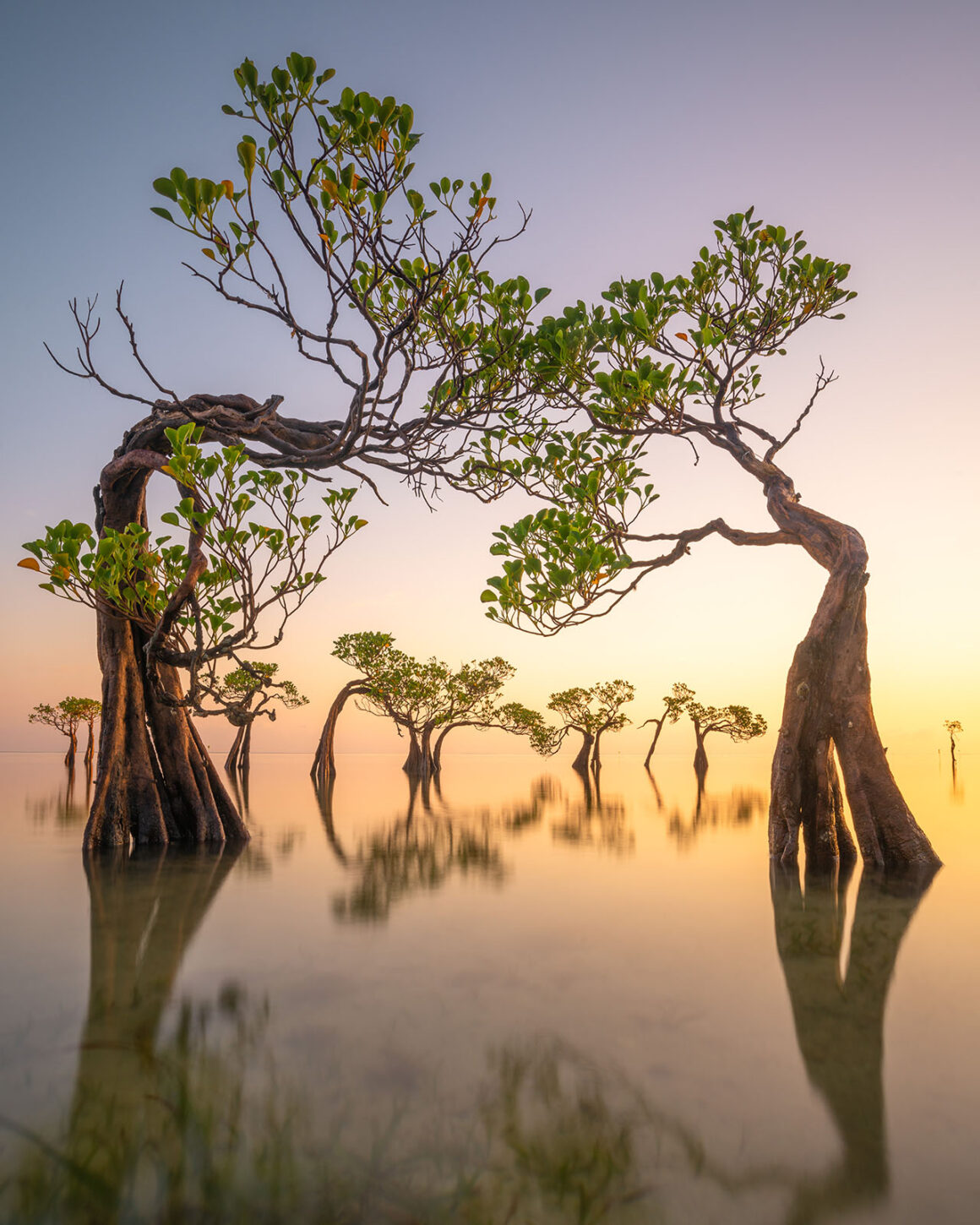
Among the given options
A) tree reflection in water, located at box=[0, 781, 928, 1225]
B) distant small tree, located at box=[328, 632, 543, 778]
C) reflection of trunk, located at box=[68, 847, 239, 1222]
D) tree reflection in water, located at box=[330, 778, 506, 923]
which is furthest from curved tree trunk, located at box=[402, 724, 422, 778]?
tree reflection in water, located at box=[0, 781, 928, 1225]

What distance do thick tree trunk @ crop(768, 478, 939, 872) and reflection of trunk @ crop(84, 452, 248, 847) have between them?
30.6ft

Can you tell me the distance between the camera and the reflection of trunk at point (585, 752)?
42.0 metres

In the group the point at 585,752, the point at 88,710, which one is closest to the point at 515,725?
the point at 585,752

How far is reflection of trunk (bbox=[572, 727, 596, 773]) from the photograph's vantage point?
41978 millimetres

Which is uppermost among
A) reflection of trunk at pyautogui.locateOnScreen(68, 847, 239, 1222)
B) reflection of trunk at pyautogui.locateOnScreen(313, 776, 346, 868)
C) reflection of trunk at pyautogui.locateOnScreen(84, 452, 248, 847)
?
reflection of trunk at pyautogui.locateOnScreen(84, 452, 248, 847)

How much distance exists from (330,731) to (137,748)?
69.2 ft

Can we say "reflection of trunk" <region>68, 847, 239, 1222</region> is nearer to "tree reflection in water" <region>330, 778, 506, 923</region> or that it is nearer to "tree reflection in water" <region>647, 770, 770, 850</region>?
"tree reflection in water" <region>330, 778, 506, 923</region>

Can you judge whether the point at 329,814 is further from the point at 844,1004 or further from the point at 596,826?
the point at 844,1004

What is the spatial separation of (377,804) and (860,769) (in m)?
16.1

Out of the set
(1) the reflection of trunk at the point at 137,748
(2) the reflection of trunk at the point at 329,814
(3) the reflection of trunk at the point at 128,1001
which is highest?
(1) the reflection of trunk at the point at 137,748

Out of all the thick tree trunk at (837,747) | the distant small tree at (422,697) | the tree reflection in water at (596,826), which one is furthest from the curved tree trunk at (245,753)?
the thick tree trunk at (837,747)

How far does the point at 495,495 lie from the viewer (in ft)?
32.3

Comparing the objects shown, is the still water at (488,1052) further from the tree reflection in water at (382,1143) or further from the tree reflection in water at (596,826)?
the tree reflection in water at (596,826)

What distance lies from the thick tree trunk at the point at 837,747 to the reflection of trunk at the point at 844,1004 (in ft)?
1.57
